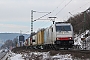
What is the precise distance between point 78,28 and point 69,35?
101 feet

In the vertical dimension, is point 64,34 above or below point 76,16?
below

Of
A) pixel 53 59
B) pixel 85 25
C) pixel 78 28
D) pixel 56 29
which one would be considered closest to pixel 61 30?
pixel 56 29

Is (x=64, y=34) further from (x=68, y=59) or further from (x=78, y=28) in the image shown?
(x=78, y=28)

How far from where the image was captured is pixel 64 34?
103 feet

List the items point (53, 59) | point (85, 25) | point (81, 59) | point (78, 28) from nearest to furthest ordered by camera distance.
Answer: point (81, 59) → point (53, 59) → point (85, 25) → point (78, 28)

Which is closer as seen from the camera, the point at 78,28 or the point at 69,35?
the point at 69,35

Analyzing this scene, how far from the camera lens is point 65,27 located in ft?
104

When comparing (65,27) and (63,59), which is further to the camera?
(65,27)

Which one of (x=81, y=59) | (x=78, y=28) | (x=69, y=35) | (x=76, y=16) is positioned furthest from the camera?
(x=76, y=16)

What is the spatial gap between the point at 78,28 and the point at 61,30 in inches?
1206

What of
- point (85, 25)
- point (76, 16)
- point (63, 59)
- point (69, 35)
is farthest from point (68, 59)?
point (76, 16)

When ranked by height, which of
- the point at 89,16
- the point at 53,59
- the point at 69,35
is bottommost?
the point at 53,59

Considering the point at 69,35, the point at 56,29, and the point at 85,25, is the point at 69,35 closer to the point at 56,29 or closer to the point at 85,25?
the point at 56,29

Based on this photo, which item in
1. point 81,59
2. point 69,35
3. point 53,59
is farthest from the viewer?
point 69,35
